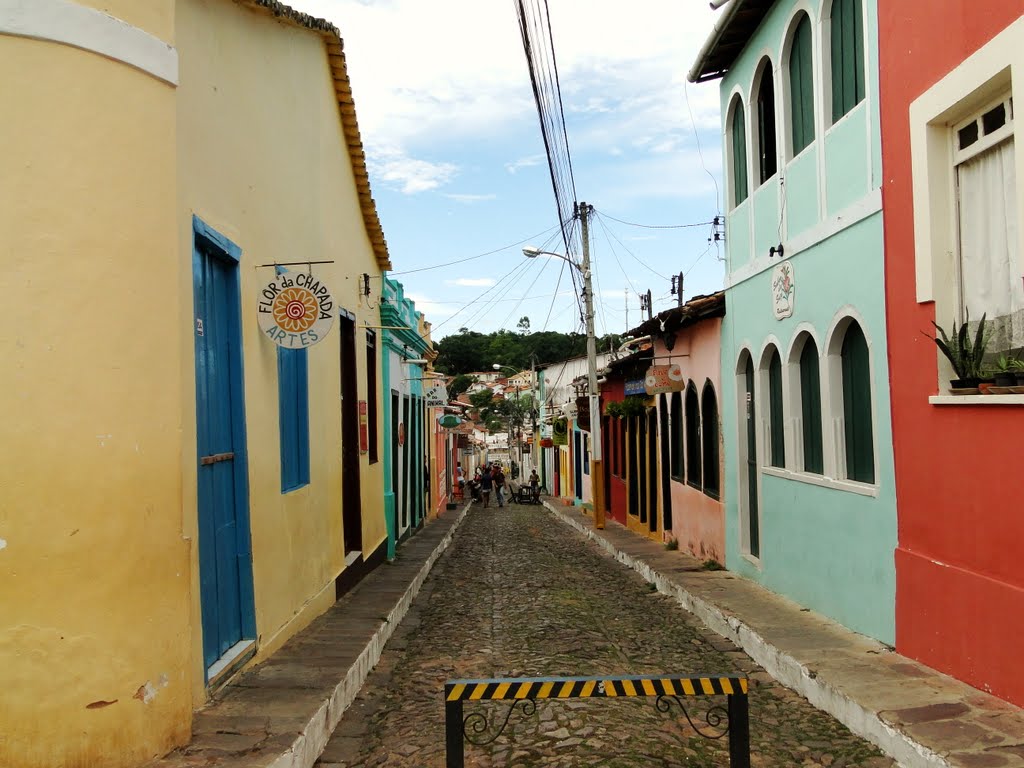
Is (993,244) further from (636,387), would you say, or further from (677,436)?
(636,387)

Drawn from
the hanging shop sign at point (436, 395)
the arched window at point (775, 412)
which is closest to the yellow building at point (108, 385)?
the arched window at point (775, 412)

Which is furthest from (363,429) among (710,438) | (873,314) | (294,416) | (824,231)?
(873,314)

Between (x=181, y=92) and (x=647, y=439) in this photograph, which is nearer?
(x=181, y=92)

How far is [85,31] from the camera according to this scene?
14.6ft

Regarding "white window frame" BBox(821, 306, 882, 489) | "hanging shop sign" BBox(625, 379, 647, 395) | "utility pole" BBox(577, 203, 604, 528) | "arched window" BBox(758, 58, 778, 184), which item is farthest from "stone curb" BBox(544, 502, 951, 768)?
"utility pole" BBox(577, 203, 604, 528)

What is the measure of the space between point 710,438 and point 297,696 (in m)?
8.56

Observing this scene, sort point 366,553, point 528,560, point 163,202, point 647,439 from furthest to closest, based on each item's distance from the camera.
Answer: point 647,439, point 528,560, point 366,553, point 163,202

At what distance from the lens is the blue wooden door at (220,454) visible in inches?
233

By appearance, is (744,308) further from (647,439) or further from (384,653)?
(647,439)

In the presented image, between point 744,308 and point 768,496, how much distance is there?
2312 mm

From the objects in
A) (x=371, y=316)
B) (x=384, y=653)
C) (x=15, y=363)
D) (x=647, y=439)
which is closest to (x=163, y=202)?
(x=15, y=363)

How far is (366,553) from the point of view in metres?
12.0

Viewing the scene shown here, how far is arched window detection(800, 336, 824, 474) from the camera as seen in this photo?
357 inches

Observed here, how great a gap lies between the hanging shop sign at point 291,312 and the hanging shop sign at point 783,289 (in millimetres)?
4866
